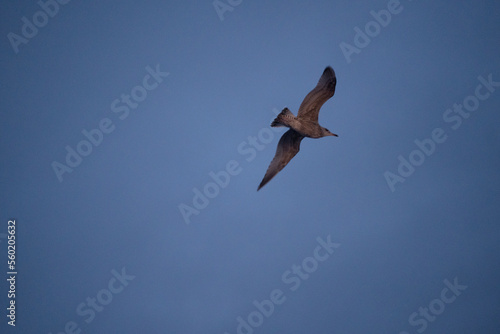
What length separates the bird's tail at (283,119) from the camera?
1133cm

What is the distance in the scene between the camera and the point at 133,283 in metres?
43.6

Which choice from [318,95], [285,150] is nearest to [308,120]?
[318,95]

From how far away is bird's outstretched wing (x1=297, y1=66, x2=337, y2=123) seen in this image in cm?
1222

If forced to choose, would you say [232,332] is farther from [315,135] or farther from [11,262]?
[315,135]

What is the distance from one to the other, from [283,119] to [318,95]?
1.58 meters

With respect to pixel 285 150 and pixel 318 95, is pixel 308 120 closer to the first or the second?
pixel 318 95

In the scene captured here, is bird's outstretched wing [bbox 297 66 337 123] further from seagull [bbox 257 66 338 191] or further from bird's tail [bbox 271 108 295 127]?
bird's tail [bbox 271 108 295 127]

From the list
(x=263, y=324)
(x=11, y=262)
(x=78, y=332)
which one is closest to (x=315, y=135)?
(x=11, y=262)

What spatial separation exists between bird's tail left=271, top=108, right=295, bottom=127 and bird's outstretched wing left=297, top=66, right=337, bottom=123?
99cm

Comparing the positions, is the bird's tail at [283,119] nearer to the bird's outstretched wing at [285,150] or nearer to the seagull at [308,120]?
the seagull at [308,120]

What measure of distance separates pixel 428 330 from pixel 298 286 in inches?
490

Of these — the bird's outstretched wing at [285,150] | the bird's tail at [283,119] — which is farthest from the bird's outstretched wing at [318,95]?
the bird's tail at [283,119]

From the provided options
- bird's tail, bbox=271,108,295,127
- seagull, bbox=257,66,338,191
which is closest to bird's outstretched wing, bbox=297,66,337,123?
seagull, bbox=257,66,338,191

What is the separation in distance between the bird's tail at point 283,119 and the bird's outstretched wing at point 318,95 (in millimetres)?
989
